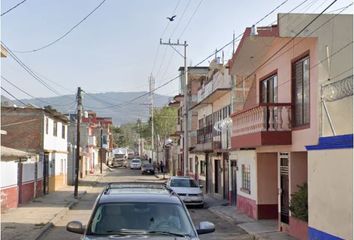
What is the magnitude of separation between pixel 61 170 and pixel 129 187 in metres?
38.3

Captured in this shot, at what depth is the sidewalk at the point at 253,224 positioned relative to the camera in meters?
18.4

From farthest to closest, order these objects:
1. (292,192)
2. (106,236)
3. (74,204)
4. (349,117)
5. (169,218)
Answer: (74,204) → (292,192) → (349,117) → (169,218) → (106,236)

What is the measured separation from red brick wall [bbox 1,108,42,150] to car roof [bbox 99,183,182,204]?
2763 centimetres

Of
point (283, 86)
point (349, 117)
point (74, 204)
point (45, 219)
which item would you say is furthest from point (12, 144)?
point (349, 117)

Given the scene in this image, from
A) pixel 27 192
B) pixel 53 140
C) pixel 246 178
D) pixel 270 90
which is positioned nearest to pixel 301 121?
pixel 270 90

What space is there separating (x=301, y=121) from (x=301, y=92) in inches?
34.1

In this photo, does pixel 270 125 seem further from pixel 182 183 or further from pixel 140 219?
pixel 182 183

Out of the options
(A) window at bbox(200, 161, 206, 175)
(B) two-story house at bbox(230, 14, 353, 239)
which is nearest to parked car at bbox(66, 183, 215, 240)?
(B) two-story house at bbox(230, 14, 353, 239)

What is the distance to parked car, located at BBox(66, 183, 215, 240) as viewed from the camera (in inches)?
324

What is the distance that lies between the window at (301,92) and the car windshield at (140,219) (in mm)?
9091

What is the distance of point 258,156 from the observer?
23.0 meters

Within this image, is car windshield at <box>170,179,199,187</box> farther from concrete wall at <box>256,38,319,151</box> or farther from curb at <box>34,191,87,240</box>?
concrete wall at <box>256,38,319,151</box>

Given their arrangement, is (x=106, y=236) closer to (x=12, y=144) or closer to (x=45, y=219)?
(x=45, y=219)

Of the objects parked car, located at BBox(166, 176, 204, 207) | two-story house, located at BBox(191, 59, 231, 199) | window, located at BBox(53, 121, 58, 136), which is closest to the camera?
parked car, located at BBox(166, 176, 204, 207)
